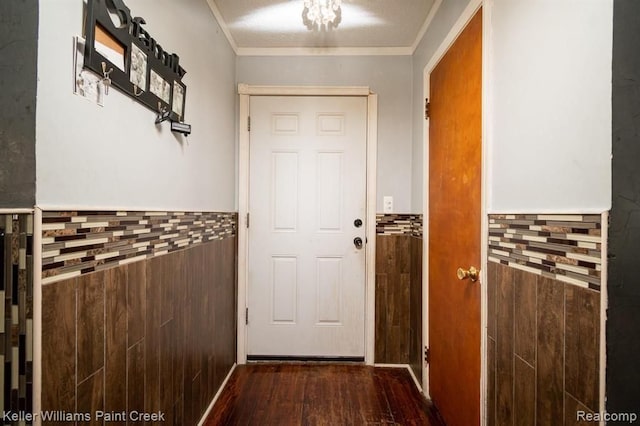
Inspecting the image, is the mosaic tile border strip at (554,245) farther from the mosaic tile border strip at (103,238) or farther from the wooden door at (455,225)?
the mosaic tile border strip at (103,238)

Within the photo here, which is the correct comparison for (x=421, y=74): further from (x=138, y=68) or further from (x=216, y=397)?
(x=216, y=397)

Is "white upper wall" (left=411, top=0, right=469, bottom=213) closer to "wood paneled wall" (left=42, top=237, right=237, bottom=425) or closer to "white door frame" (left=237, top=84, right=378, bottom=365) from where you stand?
"white door frame" (left=237, top=84, right=378, bottom=365)

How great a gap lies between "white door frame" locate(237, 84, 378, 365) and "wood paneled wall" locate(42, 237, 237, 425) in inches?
Answer: 14.5

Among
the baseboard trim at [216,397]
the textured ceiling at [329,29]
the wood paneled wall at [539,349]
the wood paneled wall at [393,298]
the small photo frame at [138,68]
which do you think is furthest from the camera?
the wood paneled wall at [393,298]

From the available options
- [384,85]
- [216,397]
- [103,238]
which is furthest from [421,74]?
[216,397]

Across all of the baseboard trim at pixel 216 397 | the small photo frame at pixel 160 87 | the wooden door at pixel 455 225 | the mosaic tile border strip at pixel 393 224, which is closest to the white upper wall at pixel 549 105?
the wooden door at pixel 455 225

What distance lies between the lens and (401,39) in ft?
7.27

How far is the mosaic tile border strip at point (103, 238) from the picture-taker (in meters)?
0.76

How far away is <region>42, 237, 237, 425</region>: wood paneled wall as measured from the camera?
→ 79 cm

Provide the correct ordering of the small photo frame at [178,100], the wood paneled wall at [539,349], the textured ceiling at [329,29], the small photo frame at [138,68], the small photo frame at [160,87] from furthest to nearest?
the textured ceiling at [329,29]
the small photo frame at [178,100]
the small photo frame at [160,87]
the small photo frame at [138,68]
the wood paneled wall at [539,349]

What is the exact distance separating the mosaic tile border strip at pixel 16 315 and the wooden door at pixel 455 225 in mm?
1470

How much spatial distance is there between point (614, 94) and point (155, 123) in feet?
4.60

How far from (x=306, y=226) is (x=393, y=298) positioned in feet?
2.74

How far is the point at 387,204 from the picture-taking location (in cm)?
233
